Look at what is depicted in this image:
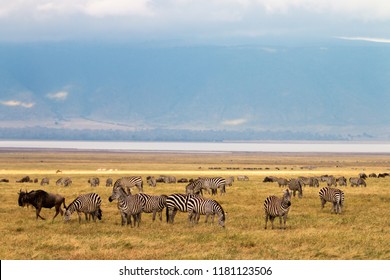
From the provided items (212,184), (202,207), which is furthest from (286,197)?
(212,184)

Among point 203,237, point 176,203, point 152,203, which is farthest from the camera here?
point 152,203

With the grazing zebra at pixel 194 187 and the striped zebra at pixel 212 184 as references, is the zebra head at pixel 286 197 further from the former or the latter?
the striped zebra at pixel 212 184

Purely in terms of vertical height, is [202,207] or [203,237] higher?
[202,207]

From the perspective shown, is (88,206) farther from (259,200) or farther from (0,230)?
(259,200)

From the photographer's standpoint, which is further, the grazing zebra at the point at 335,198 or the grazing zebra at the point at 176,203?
the grazing zebra at the point at 335,198

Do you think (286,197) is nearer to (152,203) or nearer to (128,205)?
(152,203)

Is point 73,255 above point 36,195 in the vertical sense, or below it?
below

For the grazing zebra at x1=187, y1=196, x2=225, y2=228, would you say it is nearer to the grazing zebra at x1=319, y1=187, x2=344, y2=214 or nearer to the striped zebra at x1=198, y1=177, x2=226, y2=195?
the grazing zebra at x1=319, y1=187, x2=344, y2=214

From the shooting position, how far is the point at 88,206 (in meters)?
27.3

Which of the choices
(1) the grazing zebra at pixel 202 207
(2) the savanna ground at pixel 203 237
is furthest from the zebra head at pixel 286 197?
(1) the grazing zebra at pixel 202 207

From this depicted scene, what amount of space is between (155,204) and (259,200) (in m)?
11.3

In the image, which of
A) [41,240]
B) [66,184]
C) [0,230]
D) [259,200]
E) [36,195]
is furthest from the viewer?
[66,184]

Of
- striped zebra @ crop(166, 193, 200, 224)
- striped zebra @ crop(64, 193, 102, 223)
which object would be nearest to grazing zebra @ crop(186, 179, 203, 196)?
striped zebra @ crop(64, 193, 102, 223)

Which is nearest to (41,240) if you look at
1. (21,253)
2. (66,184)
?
(21,253)
